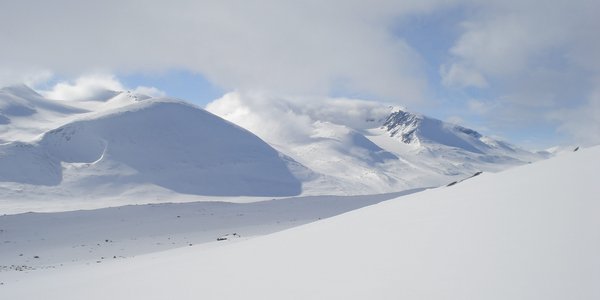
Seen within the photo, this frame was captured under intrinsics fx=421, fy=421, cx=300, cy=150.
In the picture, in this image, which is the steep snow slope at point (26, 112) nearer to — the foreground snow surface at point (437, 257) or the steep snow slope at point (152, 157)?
the steep snow slope at point (152, 157)

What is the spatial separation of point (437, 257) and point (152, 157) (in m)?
78.8

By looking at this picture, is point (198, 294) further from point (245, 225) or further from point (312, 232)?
point (245, 225)

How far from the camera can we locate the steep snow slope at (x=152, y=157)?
6631 centimetres

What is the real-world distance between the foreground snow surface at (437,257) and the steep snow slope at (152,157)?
60.6 metres

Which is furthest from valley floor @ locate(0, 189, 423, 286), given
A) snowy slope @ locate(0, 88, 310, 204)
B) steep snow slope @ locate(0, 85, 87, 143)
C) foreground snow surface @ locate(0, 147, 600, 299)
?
steep snow slope @ locate(0, 85, 87, 143)

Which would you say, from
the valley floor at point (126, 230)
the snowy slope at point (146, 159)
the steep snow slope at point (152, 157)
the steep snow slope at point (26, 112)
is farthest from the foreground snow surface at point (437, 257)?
the steep snow slope at point (26, 112)

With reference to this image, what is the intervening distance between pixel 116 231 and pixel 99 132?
190 feet

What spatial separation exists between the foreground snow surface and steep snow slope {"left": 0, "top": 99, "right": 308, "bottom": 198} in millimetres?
60551

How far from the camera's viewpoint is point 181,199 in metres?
62.9

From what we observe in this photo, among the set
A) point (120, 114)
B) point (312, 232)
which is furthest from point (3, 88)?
point (312, 232)

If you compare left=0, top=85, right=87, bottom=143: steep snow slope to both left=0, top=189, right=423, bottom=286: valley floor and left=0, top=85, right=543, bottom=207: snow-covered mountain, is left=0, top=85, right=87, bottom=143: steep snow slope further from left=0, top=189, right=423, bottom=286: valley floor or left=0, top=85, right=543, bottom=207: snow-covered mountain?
left=0, top=189, right=423, bottom=286: valley floor

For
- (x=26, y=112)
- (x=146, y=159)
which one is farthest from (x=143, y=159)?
(x=26, y=112)

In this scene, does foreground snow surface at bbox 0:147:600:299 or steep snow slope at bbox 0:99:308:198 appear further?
steep snow slope at bbox 0:99:308:198

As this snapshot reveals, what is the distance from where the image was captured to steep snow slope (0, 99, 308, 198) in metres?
66.3
